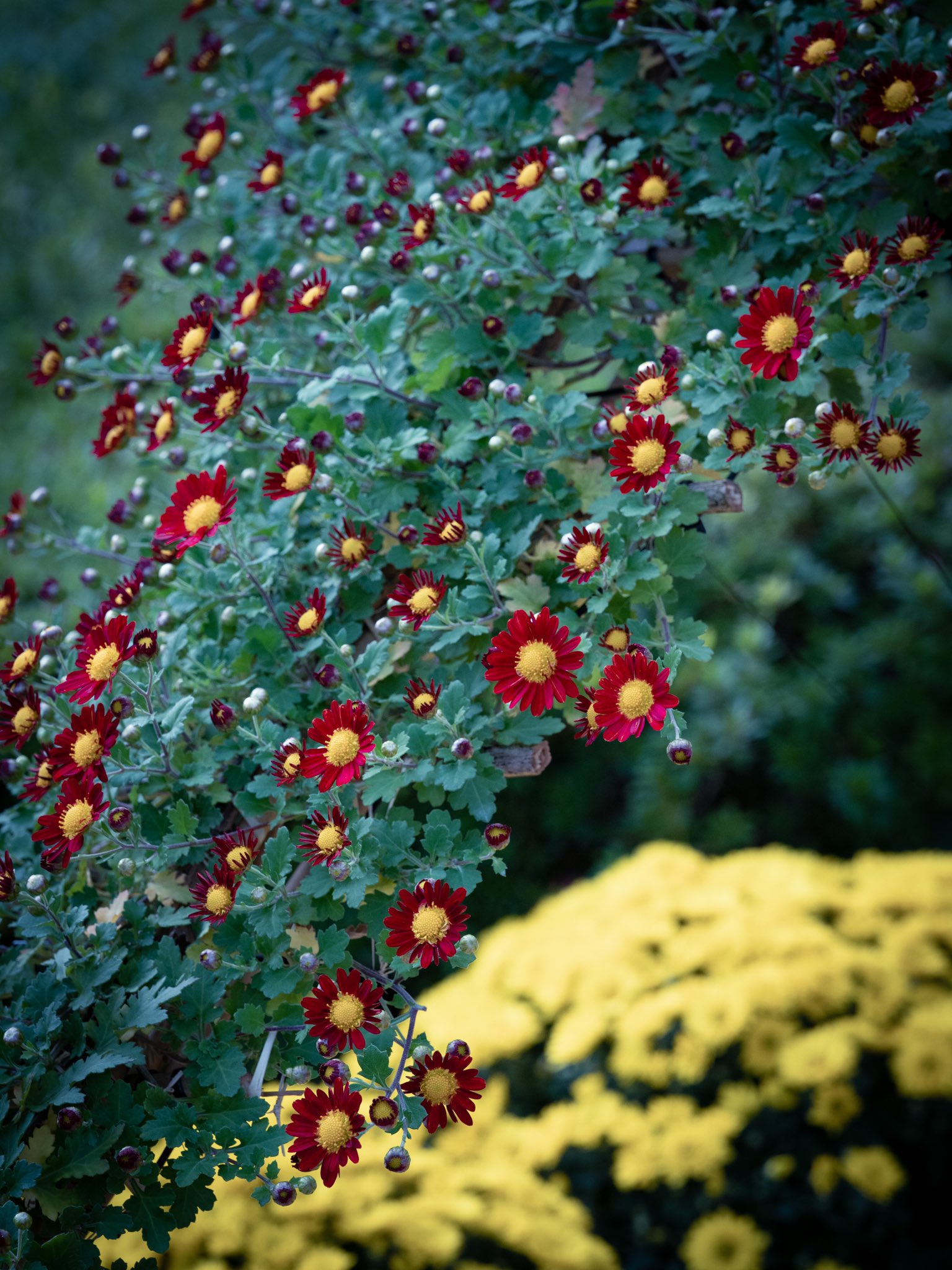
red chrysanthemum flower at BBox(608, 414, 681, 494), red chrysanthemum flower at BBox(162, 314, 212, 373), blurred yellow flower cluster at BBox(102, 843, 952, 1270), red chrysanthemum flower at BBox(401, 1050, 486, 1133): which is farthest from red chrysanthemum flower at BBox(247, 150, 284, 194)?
blurred yellow flower cluster at BBox(102, 843, 952, 1270)

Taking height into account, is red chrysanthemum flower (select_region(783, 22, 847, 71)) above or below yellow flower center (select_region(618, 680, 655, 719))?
above

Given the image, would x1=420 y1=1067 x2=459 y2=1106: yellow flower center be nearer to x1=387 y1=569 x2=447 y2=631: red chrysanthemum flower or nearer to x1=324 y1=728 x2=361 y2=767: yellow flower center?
x1=324 y1=728 x2=361 y2=767: yellow flower center

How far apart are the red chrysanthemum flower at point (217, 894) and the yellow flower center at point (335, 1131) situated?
183 mm

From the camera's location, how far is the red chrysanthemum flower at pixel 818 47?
39.7 inches

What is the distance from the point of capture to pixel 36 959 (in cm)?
104

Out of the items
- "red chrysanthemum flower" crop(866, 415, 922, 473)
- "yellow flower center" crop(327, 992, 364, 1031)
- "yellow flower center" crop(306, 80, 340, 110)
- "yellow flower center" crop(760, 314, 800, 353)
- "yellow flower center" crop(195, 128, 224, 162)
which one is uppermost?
"yellow flower center" crop(195, 128, 224, 162)

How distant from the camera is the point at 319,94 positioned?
4.26 feet

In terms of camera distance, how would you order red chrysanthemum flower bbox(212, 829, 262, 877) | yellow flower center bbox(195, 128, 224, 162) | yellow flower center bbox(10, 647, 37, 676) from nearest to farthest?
1. red chrysanthemum flower bbox(212, 829, 262, 877)
2. yellow flower center bbox(10, 647, 37, 676)
3. yellow flower center bbox(195, 128, 224, 162)

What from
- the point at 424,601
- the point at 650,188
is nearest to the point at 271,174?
the point at 650,188

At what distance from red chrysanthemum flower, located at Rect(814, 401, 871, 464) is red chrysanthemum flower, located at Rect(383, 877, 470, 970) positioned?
1.67 ft

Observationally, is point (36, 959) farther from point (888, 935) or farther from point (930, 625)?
point (930, 625)

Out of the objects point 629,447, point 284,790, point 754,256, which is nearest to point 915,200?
point 754,256

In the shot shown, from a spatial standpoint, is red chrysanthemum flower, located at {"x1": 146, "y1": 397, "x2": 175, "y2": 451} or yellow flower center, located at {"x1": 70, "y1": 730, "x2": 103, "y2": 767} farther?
red chrysanthemum flower, located at {"x1": 146, "y1": 397, "x2": 175, "y2": 451}

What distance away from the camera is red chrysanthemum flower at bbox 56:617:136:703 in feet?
2.96
